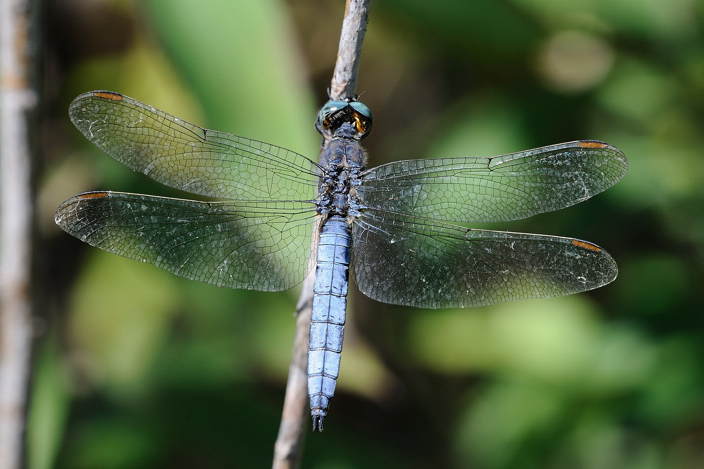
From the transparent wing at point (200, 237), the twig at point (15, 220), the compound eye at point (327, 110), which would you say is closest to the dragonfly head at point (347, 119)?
the compound eye at point (327, 110)

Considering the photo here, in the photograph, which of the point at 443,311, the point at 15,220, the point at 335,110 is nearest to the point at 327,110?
the point at 335,110

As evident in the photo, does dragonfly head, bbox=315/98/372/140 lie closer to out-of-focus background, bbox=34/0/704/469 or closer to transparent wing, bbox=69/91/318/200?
transparent wing, bbox=69/91/318/200

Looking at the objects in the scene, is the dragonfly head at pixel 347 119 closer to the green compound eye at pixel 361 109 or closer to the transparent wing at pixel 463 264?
the green compound eye at pixel 361 109

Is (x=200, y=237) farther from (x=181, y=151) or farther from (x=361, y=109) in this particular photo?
(x=361, y=109)

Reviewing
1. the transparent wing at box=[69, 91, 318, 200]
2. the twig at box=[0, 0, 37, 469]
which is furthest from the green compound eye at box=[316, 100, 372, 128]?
the twig at box=[0, 0, 37, 469]

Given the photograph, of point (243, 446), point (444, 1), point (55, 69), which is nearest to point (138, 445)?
point (243, 446)

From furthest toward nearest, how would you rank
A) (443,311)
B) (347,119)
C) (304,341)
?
1. (443,311)
2. (347,119)
3. (304,341)

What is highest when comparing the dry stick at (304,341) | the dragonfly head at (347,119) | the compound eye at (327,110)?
the dragonfly head at (347,119)
